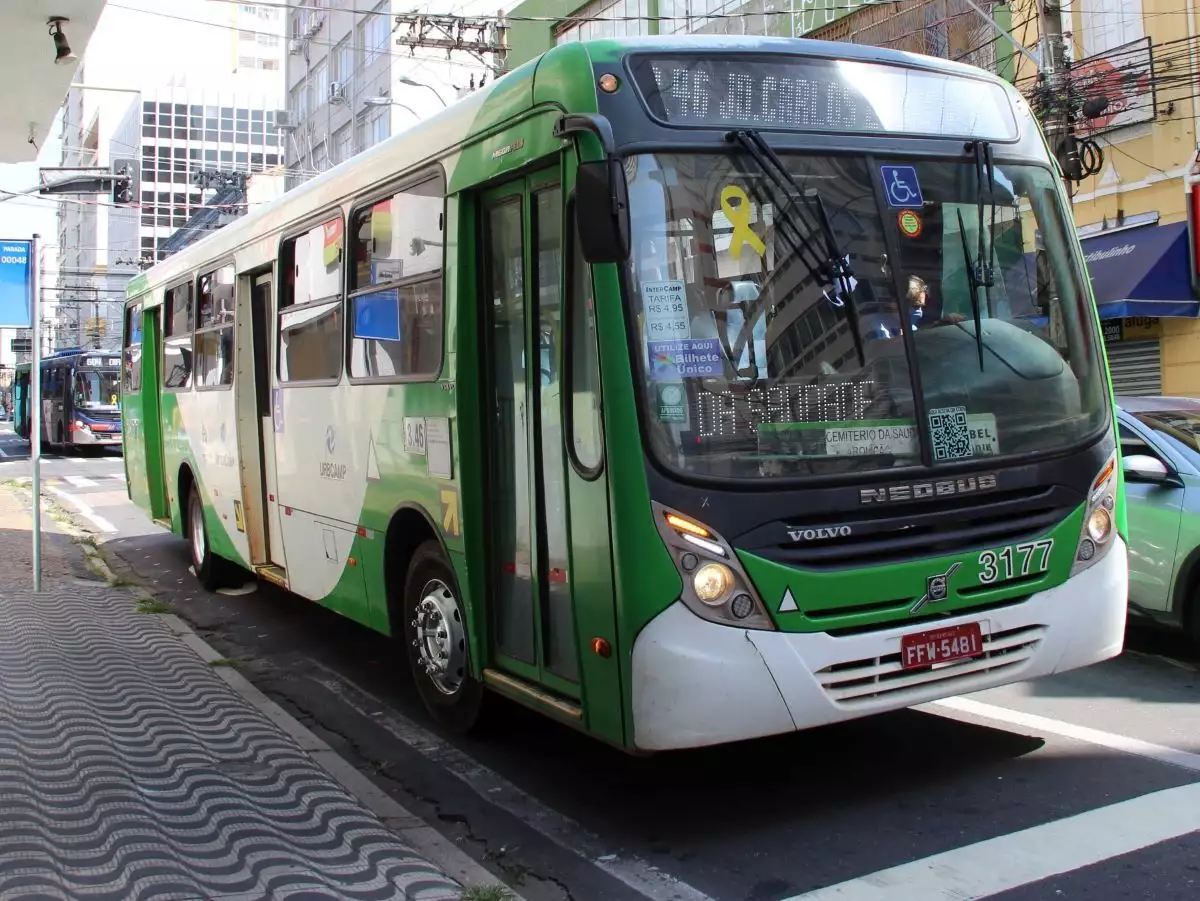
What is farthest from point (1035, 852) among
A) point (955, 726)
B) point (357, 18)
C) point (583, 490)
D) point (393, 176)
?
point (357, 18)

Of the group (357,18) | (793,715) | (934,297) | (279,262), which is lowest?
(793,715)

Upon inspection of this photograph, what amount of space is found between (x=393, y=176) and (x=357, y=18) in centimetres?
4818

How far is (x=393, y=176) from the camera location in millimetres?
6316

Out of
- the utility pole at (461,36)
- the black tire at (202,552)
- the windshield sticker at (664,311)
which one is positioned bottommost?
the black tire at (202,552)

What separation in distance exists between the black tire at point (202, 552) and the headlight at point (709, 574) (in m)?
7.49

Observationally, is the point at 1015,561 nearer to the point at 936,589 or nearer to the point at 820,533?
the point at 936,589

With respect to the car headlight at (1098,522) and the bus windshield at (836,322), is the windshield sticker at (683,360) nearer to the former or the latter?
the bus windshield at (836,322)

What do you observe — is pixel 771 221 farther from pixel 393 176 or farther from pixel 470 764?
pixel 470 764

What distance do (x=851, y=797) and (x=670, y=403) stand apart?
6.23 ft

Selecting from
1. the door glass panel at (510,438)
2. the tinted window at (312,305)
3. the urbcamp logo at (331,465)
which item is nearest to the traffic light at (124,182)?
the tinted window at (312,305)

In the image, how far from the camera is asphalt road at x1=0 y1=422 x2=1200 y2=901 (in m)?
4.14

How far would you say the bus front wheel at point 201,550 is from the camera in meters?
10.9

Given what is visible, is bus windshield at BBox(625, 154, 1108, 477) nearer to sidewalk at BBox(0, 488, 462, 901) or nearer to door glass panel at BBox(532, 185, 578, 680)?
door glass panel at BBox(532, 185, 578, 680)

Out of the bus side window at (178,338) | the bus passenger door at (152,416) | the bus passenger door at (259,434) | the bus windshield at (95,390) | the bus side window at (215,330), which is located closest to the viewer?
the bus passenger door at (259,434)
